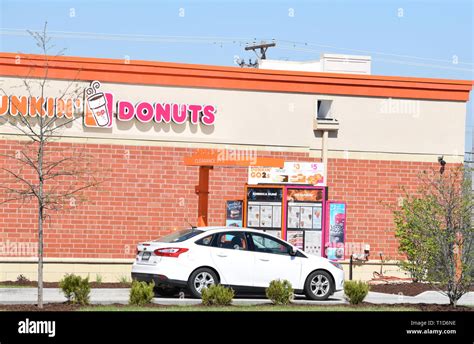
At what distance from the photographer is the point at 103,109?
28.4m

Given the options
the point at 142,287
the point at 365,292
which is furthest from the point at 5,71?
the point at 365,292

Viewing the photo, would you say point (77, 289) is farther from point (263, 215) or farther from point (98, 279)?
point (263, 215)

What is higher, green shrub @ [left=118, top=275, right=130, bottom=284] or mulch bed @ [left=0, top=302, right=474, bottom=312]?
mulch bed @ [left=0, top=302, right=474, bottom=312]

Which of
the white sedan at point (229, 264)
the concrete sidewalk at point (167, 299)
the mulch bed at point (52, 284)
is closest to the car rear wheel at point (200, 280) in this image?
the white sedan at point (229, 264)

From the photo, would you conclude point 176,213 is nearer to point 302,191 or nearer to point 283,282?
point 302,191

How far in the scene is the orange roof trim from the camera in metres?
27.9

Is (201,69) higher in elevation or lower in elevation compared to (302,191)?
higher

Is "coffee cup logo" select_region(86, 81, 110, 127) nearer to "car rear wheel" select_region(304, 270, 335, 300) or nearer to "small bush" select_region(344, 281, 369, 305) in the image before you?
"car rear wheel" select_region(304, 270, 335, 300)

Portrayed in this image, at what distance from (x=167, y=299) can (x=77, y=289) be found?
9.20 ft

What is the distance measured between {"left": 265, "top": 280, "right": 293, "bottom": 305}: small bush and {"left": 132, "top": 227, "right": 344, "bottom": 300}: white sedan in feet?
5.91

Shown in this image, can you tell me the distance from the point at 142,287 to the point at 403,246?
1292cm

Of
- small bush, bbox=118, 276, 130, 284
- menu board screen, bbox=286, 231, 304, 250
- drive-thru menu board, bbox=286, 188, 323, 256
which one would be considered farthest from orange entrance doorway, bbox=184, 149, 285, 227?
small bush, bbox=118, 276, 130, 284
